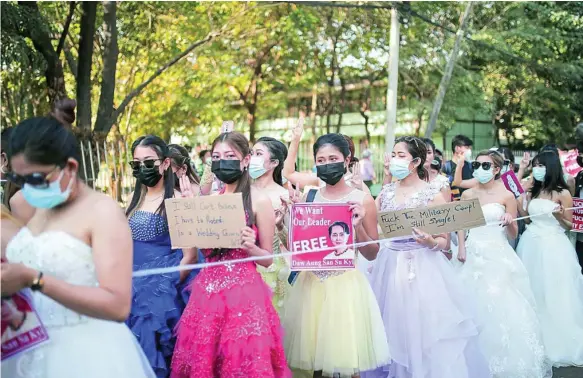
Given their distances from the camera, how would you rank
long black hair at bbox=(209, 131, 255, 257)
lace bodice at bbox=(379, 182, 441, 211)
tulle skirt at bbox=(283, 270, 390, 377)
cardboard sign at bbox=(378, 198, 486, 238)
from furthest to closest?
lace bodice at bbox=(379, 182, 441, 211) → cardboard sign at bbox=(378, 198, 486, 238) → tulle skirt at bbox=(283, 270, 390, 377) → long black hair at bbox=(209, 131, 255, 257)

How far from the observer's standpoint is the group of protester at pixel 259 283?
294 cm

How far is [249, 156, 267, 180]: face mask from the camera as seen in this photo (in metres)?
6.40

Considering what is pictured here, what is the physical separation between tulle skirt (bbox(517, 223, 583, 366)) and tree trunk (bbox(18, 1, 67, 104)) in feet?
33.5

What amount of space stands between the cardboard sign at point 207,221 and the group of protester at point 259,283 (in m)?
0.11

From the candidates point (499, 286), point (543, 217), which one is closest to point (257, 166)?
point (499, 286)

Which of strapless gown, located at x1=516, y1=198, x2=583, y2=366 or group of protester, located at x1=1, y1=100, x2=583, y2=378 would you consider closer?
group of protester, located at x1=1, y1=100, x2=583, y2=378

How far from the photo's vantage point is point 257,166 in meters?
6.39

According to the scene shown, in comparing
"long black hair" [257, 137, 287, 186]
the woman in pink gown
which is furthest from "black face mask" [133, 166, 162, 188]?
"long black hair" [257, 137, 287, 186]

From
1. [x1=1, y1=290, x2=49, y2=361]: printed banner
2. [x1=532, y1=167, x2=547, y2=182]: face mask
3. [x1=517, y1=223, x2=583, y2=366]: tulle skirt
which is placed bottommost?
[x1=517, y1=223, x2=583, y2=366]: tulle skirt

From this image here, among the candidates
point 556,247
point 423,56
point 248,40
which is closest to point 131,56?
point 248,40

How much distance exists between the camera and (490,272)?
7043 millimetres

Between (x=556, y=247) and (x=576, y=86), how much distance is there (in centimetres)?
2191

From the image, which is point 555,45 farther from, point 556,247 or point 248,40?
point 556,247

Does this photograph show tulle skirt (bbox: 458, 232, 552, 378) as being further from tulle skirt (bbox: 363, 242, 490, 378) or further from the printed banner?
the printed banner
